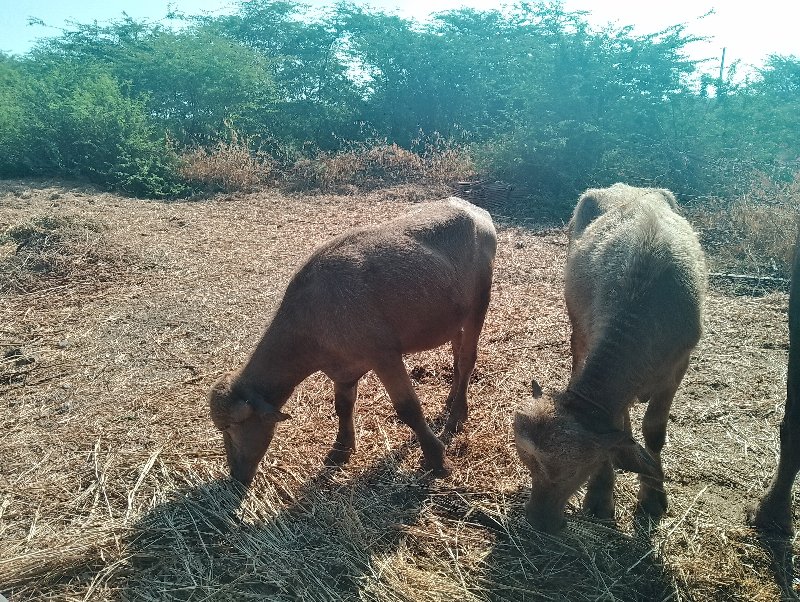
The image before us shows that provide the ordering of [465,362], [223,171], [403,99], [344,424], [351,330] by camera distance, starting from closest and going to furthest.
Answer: [351,330] → [344,424] → [465,362] → [223,171] → [403,99]

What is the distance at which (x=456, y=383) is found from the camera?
5.77 metres

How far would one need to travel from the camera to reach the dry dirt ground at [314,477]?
3.60 metres

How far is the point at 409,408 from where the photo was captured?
4629mm

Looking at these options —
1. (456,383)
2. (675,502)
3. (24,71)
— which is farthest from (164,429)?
(24,71)

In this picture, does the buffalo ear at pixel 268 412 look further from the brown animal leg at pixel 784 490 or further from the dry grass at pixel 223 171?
the dry grass at pixel 223 171

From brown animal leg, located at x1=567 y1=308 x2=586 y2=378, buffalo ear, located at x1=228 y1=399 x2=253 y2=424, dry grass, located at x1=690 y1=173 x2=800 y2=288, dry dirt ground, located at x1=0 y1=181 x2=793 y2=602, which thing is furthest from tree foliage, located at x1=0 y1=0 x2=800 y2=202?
buffalo ear, located at x1=228 y1=399 x2=253 y2=424

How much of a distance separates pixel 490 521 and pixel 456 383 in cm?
183

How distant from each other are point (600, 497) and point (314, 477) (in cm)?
236

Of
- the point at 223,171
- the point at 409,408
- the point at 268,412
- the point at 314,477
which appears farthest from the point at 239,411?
the point at 223,171

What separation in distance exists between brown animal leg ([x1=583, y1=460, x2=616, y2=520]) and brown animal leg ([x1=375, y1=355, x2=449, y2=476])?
1.21m

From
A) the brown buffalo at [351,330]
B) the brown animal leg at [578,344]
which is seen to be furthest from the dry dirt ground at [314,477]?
the brown animal leg at [578,344]

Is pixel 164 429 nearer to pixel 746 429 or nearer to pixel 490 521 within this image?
pixel 490 521

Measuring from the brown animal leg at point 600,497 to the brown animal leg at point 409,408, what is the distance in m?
1.21

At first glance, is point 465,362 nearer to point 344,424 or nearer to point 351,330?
point 344,424
